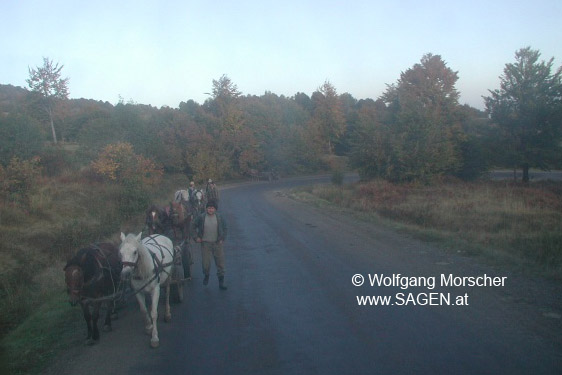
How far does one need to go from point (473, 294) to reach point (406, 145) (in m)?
30.0

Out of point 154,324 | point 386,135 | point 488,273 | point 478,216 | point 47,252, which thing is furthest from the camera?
point 386,135

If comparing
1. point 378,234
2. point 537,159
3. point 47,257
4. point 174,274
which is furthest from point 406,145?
point 174,274

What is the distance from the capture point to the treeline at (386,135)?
36.0 m

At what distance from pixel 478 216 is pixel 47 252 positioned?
1745 centimetres

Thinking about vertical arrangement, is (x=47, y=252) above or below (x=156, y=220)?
below

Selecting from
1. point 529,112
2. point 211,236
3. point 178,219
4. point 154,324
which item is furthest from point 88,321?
point 529,112

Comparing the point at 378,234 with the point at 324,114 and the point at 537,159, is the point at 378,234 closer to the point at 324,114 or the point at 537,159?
the point at 537,159

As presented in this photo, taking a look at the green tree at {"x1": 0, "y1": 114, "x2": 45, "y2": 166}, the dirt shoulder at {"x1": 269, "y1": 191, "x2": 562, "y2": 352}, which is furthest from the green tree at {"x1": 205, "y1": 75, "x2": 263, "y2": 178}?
the dirt shoulder at {"x1": 269, "y1": 191, "x2": 562, "y2": 352}

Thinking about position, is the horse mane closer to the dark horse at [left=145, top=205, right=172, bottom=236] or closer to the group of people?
the group of people

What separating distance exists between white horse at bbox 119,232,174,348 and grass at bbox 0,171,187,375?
1.22 m

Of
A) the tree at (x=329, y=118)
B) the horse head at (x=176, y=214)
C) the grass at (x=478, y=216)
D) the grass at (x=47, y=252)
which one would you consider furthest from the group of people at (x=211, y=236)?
the tree at (x=329, y=118)

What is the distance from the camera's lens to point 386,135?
1565 inches

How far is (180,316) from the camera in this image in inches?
296

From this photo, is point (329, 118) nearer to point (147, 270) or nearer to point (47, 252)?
point (47, 252)
